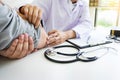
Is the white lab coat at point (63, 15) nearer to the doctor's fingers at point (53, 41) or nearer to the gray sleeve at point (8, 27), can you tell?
the doctor's fingers at point (53, 41)

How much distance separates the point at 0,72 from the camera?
1.73ft

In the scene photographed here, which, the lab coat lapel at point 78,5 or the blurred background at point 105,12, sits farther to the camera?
the blurred background at point 105,12

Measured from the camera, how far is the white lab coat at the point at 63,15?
3.31 feet

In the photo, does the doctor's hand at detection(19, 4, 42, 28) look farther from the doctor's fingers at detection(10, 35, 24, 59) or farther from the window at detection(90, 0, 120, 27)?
the window at detection(90, 0, 120, 27)

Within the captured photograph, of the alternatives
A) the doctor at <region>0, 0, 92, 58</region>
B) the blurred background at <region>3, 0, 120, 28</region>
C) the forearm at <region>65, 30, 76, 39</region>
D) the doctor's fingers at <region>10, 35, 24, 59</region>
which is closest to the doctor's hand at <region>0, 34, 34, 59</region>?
the doctor's fingers at <region>10, 35, 24, 59</region>

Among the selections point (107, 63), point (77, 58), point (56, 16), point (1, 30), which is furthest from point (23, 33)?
point (56, 16)

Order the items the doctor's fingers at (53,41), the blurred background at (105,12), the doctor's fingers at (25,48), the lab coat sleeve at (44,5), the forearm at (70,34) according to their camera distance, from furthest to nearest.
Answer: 1. the blurred background at (105,12)
2. the lab coat sleeve at (44,5)
3. the forearm at (70,34)
4. the doctor's fingers at (53,41)
5. the doctor's fingers at (25,48)

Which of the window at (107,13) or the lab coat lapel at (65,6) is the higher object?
the lab coat lapel at (65,6)

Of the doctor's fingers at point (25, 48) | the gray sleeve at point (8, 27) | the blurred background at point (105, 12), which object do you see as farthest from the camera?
the blurred background at point (105, 12)

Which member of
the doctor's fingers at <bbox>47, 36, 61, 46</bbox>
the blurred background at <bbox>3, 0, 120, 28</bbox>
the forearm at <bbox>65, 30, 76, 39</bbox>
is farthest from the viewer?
the blurred background at <bbox>3, 0, 120, 28</bbox>

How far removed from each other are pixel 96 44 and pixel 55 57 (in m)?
0.24

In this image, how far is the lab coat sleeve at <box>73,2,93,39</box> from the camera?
902 mm

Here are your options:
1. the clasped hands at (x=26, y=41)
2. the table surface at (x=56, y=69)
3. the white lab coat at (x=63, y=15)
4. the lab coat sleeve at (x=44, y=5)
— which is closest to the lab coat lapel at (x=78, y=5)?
the white lab coat at (x=63, y=15)

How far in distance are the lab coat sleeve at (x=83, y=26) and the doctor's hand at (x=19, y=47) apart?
1.22ft
